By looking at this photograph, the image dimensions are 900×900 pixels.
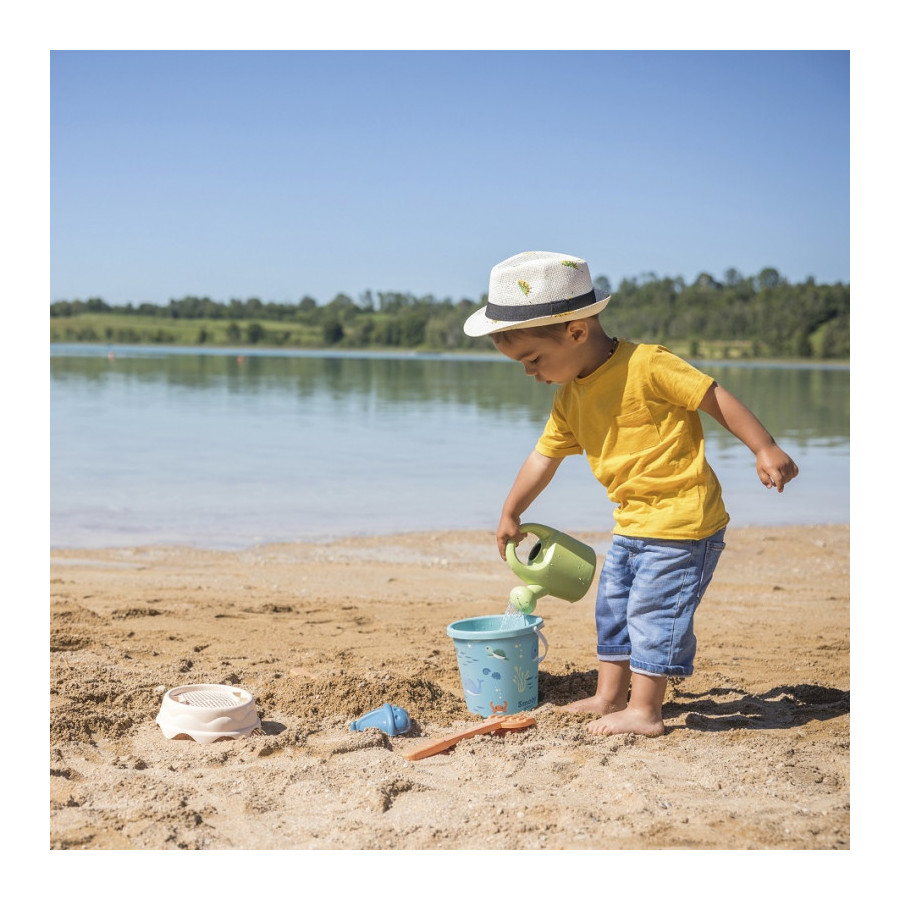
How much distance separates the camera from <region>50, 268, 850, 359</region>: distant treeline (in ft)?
181

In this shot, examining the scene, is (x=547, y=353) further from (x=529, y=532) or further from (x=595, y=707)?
(x=595, y=707)

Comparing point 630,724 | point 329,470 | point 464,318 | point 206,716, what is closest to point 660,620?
point 630,724

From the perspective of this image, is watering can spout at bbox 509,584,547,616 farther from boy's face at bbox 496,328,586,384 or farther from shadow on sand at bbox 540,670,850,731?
boy's face at bbox 496,328,586,384

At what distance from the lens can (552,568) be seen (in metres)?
3.52

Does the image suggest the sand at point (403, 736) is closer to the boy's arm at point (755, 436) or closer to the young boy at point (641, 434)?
the young boy at point (641, 434)

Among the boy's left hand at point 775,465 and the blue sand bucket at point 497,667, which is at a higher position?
the boy's left hand at point 775,465

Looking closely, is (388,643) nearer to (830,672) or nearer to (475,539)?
(830,672)

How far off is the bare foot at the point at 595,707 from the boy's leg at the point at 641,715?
0.17 m

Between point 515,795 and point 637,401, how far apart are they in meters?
1.27

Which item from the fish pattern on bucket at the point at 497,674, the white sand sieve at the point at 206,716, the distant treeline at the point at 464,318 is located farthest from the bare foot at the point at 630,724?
the distant treeline at the point at 464,318

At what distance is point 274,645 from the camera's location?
13.9ft

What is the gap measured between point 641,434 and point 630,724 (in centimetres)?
93

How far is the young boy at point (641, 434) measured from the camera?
3.15 metres

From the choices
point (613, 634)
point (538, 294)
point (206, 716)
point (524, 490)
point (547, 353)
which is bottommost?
point (206, 716)
